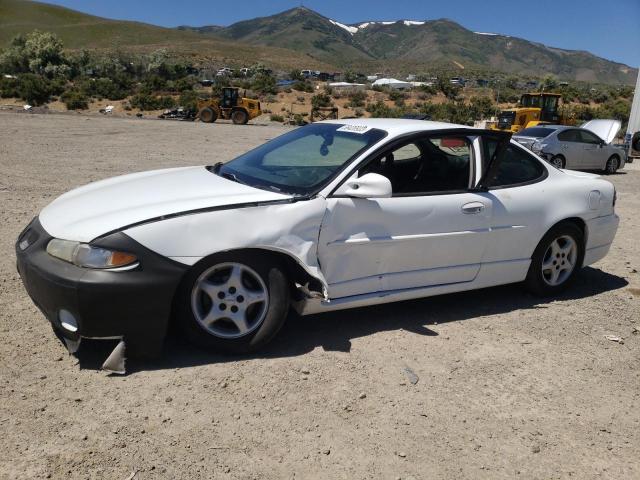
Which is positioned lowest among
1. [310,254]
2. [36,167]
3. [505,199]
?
[36,167]

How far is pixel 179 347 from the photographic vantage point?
3.80 m

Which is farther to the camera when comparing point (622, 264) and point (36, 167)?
point (36, 167)

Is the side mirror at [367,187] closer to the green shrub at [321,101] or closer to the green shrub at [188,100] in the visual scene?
the green shrub at [188,100]

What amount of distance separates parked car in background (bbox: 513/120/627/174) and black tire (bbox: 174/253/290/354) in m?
14.2

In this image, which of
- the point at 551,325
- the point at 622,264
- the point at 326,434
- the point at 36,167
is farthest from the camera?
the point at 36,167

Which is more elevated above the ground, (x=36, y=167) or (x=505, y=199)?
(x=505, y=199)

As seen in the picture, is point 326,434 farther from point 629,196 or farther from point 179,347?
point 629,196

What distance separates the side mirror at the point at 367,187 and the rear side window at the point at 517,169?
4.33 feet

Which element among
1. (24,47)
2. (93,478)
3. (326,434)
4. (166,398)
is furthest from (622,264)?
(24,47)

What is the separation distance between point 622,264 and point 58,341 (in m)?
5.83

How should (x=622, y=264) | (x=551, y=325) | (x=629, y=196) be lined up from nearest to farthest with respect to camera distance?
(x=551, y=325) → (x=622, y=264) → (x=629, y=196)

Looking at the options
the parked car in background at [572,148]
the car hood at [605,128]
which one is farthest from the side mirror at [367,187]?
the car hood at [605,128]

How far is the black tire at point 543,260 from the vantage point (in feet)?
16.4

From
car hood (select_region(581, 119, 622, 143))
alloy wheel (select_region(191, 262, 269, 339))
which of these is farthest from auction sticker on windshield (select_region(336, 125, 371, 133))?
car hood (select_region(581, 119, 622, 143))
